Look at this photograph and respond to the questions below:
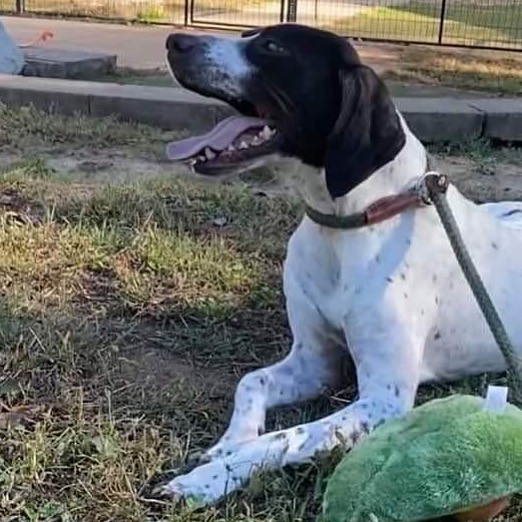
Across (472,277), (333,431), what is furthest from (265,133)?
(333,431)

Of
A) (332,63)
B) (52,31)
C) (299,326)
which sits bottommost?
(52,31)

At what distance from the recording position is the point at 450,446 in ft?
8.14

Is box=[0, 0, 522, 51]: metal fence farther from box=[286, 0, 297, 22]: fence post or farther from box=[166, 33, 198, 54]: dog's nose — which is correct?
box=[166, 33, 198, 54]: dog's nose

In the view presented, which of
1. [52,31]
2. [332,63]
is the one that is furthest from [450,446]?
[52,31]

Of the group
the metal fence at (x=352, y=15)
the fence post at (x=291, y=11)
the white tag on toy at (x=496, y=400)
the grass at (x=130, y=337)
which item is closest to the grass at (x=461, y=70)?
the metal fence at (x=352, y=15)

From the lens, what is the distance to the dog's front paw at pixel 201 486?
2.68m

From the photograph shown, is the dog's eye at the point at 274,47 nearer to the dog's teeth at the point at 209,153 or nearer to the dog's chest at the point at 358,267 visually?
the dog's teeth at the point at 209,153

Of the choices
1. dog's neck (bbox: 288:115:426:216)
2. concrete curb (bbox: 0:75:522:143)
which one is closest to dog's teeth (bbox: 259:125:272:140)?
dog's neck (bbox: 288:115:426:216)

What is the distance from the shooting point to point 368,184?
10.1 feet

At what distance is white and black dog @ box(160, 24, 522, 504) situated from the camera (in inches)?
117

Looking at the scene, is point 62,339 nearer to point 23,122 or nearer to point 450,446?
point 450,446

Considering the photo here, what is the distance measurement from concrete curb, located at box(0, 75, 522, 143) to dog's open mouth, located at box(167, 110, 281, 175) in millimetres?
3962

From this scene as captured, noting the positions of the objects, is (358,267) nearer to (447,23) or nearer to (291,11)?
(291,11)

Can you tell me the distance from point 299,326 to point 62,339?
0.75 m
